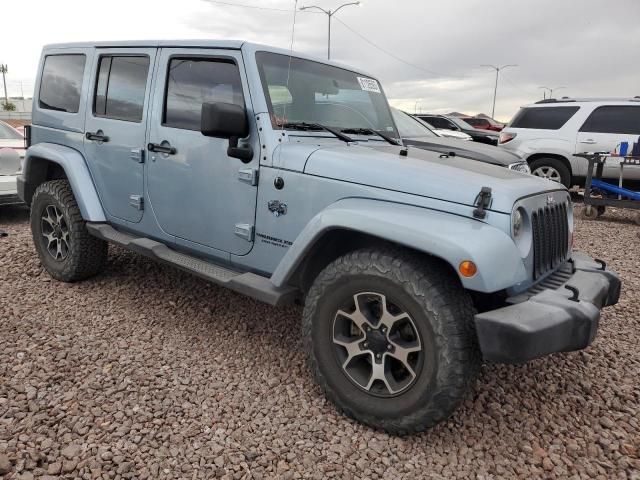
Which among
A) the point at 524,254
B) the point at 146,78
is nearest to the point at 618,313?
the point at 524,254

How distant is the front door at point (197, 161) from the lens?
3.04 metres

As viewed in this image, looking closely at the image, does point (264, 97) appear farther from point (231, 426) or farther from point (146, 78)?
point (231, 426)

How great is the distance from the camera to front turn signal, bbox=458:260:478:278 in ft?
6.97

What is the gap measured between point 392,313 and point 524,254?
68 centimetres

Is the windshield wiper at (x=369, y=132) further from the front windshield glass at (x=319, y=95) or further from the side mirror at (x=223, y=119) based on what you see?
the side mirror at (x=223, y=119)

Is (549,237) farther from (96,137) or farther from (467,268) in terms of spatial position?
(96,137)

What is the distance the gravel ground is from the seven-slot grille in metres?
0.82

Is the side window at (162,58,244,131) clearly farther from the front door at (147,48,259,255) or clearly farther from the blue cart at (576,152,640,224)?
the blue cart at (576,152,640,224)

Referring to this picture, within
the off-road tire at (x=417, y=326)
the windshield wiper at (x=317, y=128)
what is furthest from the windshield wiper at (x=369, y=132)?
the off-road tire at (x=417, y=326)

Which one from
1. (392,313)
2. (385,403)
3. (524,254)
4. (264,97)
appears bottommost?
(385,403)

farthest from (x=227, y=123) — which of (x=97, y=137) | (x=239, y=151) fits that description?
(x=97, y=137)

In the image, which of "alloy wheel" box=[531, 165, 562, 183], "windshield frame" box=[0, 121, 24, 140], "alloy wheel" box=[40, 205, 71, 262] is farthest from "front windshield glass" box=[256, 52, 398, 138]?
"alloy wheel" box=[531, 165, 562, 183]

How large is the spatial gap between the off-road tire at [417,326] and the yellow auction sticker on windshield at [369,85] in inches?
67.9

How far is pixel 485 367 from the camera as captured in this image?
3.25 m
